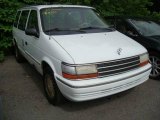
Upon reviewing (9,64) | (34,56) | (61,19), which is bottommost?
(9,64)

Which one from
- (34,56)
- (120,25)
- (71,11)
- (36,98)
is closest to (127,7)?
(120,25)

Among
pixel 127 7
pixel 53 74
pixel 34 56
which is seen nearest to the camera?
pixel 53 74

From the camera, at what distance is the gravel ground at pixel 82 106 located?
13.2 feet

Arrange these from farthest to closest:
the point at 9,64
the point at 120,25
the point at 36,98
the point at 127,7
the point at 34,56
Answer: the point at 127,7 < the point at 9,64 < the point at 120,25 < the point at 34,56 < the point at 36,98

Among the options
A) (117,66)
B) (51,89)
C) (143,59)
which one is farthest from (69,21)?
(143,59)

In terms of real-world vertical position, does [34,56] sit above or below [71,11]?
below

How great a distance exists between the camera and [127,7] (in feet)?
30.3

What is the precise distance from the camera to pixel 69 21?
4918 mm

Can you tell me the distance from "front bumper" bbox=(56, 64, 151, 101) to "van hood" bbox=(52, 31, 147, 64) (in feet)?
1.05

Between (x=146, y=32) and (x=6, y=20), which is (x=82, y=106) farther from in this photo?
(x=6, y=20)

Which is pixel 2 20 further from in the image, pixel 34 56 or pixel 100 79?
pixel 100 79

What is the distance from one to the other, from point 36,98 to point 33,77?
1348 millimetres

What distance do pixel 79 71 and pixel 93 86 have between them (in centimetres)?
32

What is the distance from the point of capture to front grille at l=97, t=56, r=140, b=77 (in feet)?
12.4
